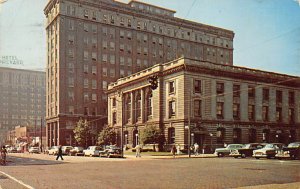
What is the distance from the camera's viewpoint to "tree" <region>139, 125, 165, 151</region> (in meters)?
54.6

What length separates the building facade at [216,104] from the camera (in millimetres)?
53094

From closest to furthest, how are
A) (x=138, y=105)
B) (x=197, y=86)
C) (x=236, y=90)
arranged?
(x=197, y=86) < (x=236, y=90) < (x=138, y=105)

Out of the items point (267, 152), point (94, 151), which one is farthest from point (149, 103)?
point (267, 152)

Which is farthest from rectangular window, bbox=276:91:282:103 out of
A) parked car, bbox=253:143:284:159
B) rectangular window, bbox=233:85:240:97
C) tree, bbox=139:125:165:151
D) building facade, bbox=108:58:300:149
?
parked car, bbox=253:143:284:159

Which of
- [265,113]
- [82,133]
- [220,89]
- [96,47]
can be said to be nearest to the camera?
[220,89]

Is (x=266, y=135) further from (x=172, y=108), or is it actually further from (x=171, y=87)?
(x=171, y=87)

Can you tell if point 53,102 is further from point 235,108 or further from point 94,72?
point 235,108

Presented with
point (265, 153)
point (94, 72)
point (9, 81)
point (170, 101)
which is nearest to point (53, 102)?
point (94, 72)

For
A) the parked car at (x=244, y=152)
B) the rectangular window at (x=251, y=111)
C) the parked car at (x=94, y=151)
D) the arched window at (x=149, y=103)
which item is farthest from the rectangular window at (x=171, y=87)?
the parked car at (x=244, y=152)

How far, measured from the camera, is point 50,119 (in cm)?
8631

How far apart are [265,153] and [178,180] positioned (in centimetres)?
2179

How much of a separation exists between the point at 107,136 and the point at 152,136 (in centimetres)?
1597

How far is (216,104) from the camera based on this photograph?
55.4 metres

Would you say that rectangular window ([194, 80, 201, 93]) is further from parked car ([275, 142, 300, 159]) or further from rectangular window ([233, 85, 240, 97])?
parked car ([275, 142, 300, 159])
